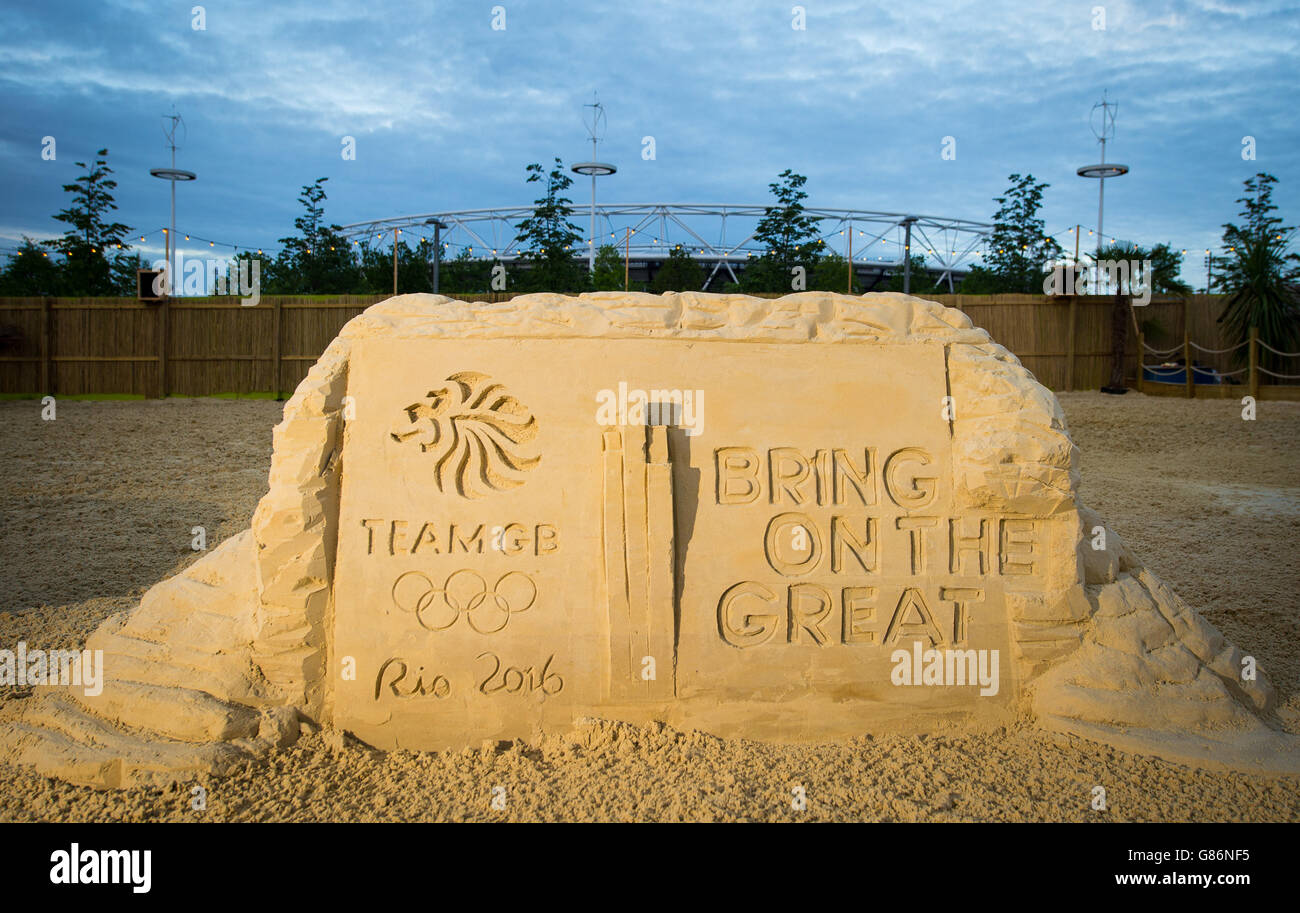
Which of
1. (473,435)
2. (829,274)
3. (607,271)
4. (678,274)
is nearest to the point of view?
(473,435)

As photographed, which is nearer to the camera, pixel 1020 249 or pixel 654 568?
pixel 654 568

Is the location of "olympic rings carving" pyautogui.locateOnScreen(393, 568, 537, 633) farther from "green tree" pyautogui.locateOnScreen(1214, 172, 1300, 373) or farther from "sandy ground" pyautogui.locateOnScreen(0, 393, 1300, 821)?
"green tree" pyautogui.locateOnScreen(1214, 172, 1300, 373)

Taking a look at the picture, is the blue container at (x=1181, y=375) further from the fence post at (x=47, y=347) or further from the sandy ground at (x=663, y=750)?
the fence post at (x=47, y=347)

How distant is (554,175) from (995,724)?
559 inches

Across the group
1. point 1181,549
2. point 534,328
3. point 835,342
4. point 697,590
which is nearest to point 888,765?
point 697,590

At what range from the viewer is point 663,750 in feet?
10.2

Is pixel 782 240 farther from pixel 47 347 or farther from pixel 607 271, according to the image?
pixel 47 347

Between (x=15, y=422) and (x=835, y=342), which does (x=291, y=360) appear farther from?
(x=835, y=342)

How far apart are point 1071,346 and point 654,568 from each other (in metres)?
14.2

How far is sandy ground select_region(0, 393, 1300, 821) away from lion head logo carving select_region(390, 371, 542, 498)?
39.0 inches

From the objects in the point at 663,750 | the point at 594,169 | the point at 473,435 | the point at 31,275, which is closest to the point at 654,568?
the point at 663,750

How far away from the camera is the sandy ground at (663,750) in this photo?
281 centimetres

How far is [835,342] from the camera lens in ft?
11.7

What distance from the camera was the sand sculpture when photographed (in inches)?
126
